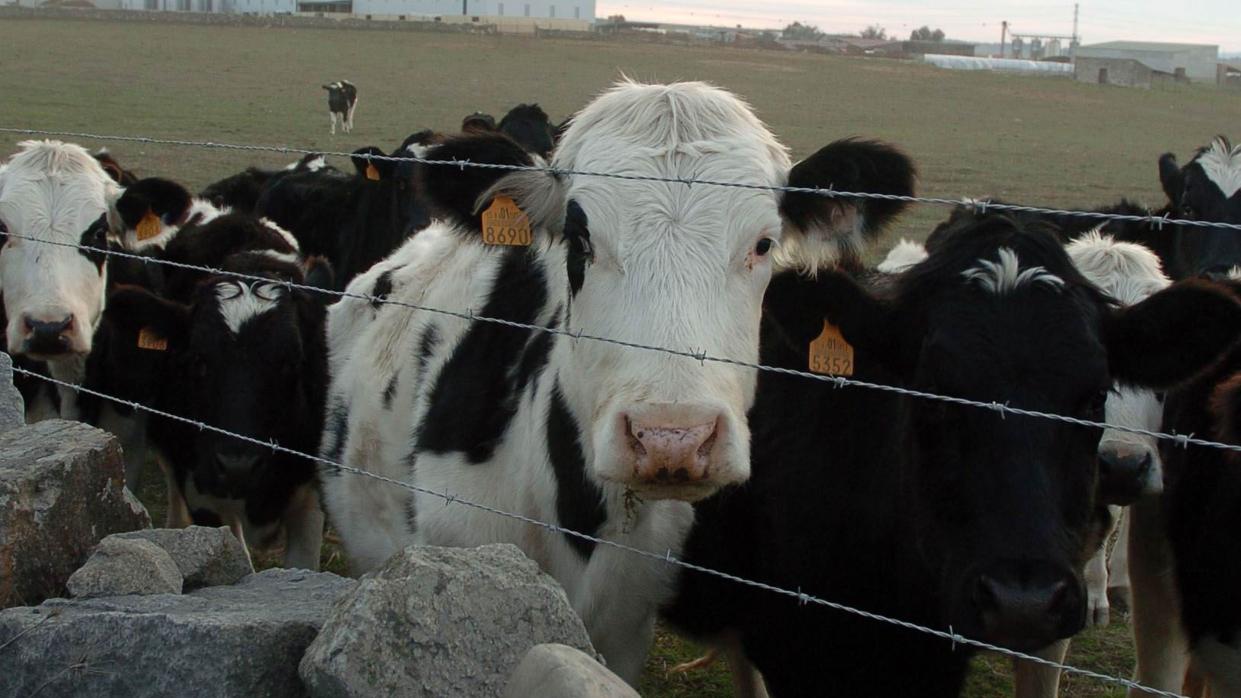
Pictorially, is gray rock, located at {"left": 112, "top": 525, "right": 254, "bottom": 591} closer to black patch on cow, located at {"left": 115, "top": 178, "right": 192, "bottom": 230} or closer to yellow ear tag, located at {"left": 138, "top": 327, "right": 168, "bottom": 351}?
yellow ear tag, located at {"left": 138, "top": 327, "right": 168, "bottom": 351}

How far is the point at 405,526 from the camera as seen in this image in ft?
15.5

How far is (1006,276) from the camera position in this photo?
11.5 ft

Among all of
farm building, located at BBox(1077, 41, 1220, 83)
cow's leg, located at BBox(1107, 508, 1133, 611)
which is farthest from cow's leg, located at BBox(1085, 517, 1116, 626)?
farm building, located at BBox(1077, 41, 1220, 83)

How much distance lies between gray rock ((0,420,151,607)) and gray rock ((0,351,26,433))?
50 cm

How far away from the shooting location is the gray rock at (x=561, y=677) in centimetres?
281

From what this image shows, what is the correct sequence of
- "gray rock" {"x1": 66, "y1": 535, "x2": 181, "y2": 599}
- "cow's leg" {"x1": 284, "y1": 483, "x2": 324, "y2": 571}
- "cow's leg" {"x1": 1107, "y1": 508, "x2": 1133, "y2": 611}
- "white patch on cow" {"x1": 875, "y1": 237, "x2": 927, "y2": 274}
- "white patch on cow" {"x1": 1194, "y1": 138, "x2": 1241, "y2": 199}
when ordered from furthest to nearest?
"white patch on cow" {"x1": 1194, "y1": 138, "x2": 1241, "y2": 199}
"cow's leg" {"x1": 1107, "y1": 508, "x2": 1133, "y2": 611}
"cow's leg" {"x1": 284, "y1": 483, "x2": 324, "y2": 571}
"white patch on cow" {"x1": 875, "y1": 237, "x2": 927, "y2": 274}
"gray rock" {"x1": 66, "y1": 535, "x2": 181, "y2": 599}

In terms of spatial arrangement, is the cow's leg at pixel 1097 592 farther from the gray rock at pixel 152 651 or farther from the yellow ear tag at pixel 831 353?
the gray rock at pixel 152 651

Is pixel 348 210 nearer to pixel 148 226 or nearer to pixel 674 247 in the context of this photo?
pixel 148 226

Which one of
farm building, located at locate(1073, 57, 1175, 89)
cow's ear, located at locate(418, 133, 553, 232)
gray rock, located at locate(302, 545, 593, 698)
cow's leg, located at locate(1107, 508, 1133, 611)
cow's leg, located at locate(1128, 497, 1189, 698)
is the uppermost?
farm building, located at locate(1073, 57, 1175, 89)

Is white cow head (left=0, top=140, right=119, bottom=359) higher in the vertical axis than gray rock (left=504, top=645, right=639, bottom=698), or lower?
higher

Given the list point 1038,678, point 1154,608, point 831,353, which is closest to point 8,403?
point 831,353

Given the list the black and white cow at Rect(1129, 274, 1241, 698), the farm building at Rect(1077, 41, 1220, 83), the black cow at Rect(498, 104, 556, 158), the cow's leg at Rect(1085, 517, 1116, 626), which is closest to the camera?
the black and white cow at Rect(1129, 274, 1241, 698)

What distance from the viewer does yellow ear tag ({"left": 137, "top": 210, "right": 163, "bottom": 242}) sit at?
7230mm

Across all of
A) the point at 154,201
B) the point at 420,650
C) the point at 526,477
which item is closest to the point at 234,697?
the point at 420,650
